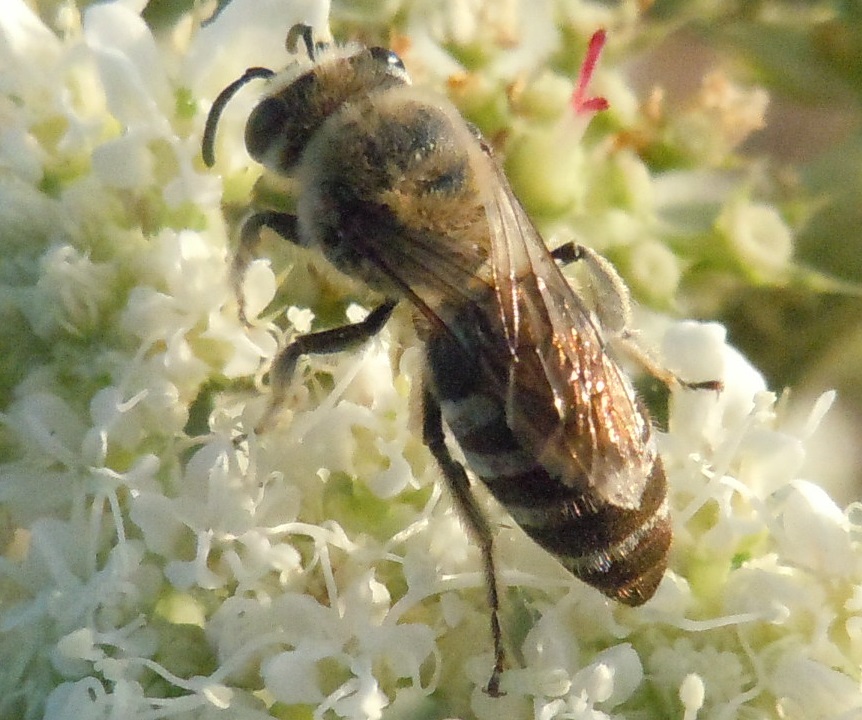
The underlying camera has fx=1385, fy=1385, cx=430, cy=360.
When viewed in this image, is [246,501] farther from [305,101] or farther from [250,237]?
[305,101]

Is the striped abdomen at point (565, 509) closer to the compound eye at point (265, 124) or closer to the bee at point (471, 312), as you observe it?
the bee at point (471, 312)

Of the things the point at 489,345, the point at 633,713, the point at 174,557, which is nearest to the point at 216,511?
the point at 174,557

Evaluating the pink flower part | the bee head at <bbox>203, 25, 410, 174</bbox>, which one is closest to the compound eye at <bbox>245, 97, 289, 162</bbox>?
the bee head at <bbox>203, 25, 410, 174</bbox>

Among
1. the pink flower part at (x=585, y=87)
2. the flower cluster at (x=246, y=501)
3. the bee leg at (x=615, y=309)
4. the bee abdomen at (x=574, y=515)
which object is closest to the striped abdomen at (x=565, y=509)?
the bee abdomen at (x=574, y=515)

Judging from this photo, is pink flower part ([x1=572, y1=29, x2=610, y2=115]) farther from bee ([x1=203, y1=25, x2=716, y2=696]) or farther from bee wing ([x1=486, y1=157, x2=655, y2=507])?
bee wing ([x1=486, y1=157, x2=655, y2=507])

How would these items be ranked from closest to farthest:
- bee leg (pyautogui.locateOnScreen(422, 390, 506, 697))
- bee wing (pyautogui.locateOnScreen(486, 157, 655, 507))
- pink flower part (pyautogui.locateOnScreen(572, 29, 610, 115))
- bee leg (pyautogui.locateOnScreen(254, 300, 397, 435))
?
bee wing (pyautogui.locateOnScreen(486, 157, 655, 507)) → bee leg (pyautogui.locateOnScreen(422, 390, 506, 697)) → bee leg (pyautogui.locateOnScreen(254, 300, 397, 435)) → pink flower part (pyautogui.locateOnScreen(572, 29, 610, 115))

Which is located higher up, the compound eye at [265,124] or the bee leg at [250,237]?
the compound eye at [265,124]
